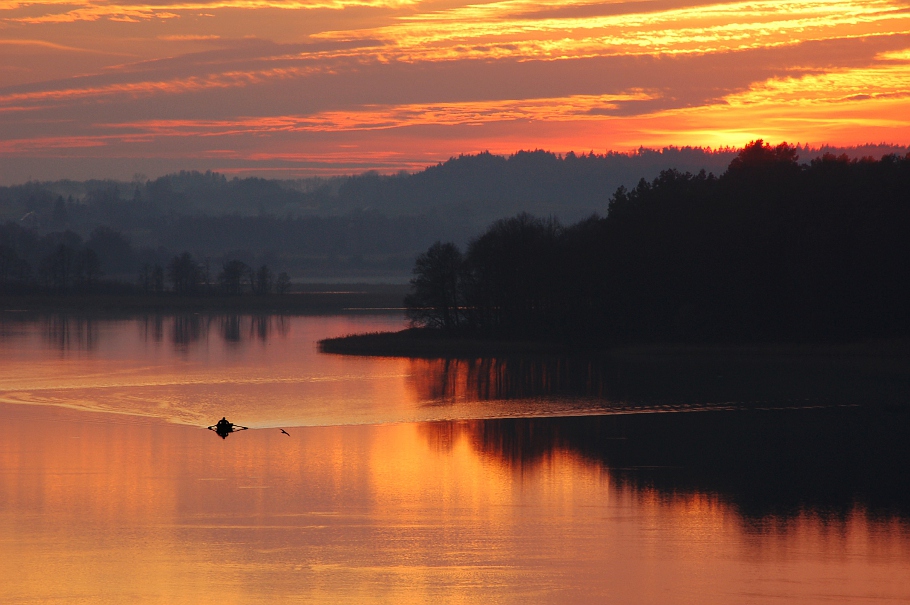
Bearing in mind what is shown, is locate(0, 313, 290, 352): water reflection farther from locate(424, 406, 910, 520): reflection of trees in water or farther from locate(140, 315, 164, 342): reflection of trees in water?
locate(424, 406, 910, 520): reflection of trees in water

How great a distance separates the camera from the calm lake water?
701 inches

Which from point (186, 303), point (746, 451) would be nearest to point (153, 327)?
point (186, 303)

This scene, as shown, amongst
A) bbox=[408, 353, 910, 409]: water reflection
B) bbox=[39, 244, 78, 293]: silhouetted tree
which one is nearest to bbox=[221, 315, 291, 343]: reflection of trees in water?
bbox=[408, 353, 910, 409]: water reflection

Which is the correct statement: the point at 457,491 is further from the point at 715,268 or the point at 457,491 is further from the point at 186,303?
the point at 186,303

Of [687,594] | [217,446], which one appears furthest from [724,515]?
[217,446]

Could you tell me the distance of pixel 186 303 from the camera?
413 feet

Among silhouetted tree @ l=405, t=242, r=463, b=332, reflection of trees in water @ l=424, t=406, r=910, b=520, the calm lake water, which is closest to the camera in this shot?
the calm lake water

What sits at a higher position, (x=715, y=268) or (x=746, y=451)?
(x=715, y=268)

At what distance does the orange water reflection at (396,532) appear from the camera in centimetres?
1739

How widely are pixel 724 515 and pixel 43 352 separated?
157 feet

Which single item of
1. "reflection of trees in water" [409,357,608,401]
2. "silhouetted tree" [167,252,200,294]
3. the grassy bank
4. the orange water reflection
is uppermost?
"silhouetted tree" [167,252,200,294]

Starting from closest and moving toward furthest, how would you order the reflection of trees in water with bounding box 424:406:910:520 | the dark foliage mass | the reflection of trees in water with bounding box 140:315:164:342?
the reflection of trees in water with bounding box 424:406:910:520 < the dark foliage mass < the reflection of trees in water with bounding box 140:315:164:342

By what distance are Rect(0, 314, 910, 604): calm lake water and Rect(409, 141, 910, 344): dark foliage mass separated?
14069 mm

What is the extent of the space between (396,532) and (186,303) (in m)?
109
